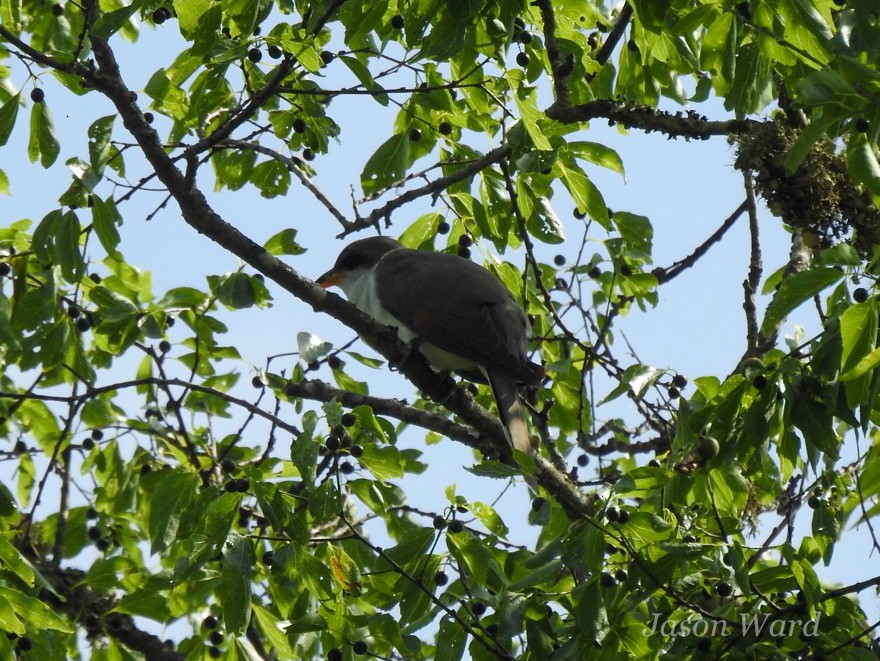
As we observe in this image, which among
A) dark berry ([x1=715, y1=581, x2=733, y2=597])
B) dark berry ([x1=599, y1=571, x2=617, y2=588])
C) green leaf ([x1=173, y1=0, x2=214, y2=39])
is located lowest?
dark berry ([x1=599, y1=571, x2=617, y2=588])

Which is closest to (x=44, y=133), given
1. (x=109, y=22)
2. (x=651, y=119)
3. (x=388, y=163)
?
(x=109, y=22)

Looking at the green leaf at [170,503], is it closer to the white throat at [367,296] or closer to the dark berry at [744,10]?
the white throat at [367,296]

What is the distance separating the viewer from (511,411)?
516 centimetres

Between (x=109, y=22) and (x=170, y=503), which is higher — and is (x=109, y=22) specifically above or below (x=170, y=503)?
above

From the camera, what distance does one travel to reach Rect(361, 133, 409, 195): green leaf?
5141 millimetres

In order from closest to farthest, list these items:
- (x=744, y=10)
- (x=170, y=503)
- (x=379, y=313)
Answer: (x=744, y=10) → (x=170, y=503) → (x=379, y=313)

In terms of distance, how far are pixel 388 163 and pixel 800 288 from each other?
2.46 meters

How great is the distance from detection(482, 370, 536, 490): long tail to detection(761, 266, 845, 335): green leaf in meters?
1.61

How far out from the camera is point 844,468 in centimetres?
494

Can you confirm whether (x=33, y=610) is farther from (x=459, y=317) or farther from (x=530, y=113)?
(x=459, y=317)

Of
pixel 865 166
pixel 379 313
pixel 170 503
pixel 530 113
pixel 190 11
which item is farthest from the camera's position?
pixel 379 313

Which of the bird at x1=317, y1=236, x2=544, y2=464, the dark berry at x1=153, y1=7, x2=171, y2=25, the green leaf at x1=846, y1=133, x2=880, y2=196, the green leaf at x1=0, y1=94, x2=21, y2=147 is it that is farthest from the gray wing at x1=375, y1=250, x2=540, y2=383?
the green leaf at x1=846, y1=133, x2=880, y2=196

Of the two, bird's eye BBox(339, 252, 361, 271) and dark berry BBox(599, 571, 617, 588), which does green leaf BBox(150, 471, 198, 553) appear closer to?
dark berry BBox(599, 571, 617, 588)

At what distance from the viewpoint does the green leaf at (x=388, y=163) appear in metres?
5.14
